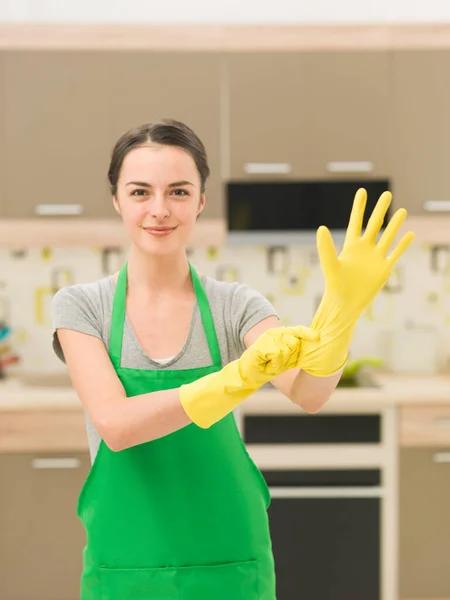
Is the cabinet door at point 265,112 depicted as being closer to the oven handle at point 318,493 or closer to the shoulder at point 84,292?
the oven handle at point 318,493

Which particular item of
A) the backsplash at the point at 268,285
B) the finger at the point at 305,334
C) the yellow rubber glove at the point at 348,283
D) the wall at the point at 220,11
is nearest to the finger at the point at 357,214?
the yellow rubber glove at the point at 348,283

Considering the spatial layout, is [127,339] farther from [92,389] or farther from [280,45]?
[280,45]

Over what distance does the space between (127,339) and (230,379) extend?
276mm

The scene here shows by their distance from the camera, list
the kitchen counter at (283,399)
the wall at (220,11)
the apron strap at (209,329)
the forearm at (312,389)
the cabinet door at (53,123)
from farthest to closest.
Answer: the wall at (220,11), the cabinet door at (53,123), the kitchen counter at (283,399), the apron strap at (209,329), the forearm at (312,389)

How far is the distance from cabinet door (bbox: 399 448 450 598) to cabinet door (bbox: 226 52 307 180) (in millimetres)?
1132

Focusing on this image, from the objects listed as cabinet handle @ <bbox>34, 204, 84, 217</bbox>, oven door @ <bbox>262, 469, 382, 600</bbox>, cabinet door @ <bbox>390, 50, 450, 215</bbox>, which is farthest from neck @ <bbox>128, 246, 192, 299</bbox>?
cabinet door @ <bbox>390, 50, 450, 215</bbox>

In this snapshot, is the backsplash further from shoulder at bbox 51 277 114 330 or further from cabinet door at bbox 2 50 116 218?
shoulder at bbox 51 277 114 330

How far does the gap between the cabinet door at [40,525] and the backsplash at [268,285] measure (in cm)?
66

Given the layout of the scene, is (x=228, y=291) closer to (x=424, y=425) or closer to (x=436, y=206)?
(x=424, y=425)

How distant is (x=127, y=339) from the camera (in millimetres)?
1267

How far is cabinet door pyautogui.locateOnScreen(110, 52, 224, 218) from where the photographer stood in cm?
283

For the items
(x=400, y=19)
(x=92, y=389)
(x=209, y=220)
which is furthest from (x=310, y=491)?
A: (x=400, y=19)

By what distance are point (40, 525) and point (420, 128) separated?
194 cm

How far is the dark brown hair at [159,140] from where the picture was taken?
123 cm
